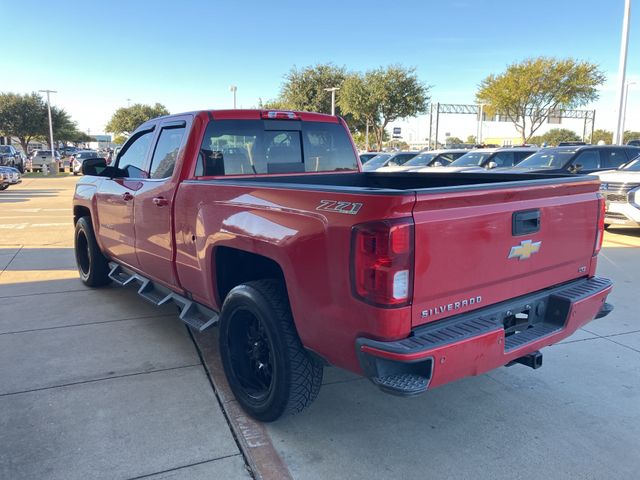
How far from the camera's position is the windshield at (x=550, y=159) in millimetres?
11991

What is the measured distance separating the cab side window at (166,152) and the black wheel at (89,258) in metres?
1.95

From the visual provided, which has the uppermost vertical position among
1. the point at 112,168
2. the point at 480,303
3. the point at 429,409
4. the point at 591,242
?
the point at 112,168

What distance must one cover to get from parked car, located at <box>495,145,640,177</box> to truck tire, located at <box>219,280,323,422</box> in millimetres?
10118

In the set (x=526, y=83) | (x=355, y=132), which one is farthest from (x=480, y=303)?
(x=355, y=132)

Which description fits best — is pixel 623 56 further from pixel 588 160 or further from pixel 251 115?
pixel 251 115

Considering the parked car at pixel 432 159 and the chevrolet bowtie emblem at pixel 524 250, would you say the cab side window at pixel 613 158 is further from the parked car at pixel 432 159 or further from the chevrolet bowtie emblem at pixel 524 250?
the chevrolet bowtie emblem at pixel 524 250

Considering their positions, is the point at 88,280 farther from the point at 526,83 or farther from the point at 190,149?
the point at 526,83

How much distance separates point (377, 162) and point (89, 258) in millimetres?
16180

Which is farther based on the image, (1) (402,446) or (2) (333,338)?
(1) (402,446)

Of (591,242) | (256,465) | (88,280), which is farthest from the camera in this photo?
(88,280)

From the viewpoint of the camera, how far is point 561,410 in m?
3.43

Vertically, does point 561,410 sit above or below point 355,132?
below

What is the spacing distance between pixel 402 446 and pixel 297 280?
122 centimetres

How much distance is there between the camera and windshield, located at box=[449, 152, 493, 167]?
15836mm
